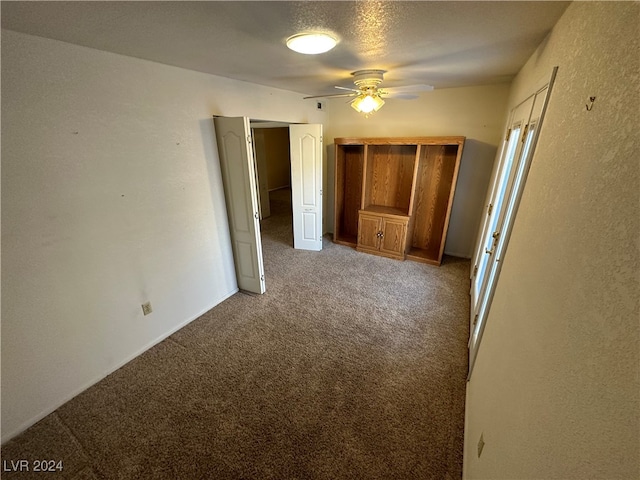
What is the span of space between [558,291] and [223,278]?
2952 mm

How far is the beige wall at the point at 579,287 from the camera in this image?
495 millimetres

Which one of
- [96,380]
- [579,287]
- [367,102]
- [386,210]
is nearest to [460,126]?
[386,210]

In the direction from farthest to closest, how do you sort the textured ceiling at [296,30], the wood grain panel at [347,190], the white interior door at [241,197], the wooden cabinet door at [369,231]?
the wood grain panel at [347,190] < the wooden cabinet door at [369,231] < the white interior door at [241,197] < the textured ceiling at [296,30]

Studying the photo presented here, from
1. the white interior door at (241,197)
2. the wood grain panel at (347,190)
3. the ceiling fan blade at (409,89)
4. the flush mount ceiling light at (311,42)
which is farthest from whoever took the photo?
the wood grain panel at (347,190)

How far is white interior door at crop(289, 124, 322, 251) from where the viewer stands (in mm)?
3719

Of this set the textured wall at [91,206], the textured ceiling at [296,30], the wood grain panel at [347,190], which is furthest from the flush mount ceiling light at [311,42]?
the wood grain panel at [347,190]

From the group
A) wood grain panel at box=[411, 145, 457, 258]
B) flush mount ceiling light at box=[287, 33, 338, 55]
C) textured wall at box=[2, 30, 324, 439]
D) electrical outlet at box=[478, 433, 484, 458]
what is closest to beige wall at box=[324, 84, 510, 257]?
wood grain panel at box=[411, 145, 457, 258]

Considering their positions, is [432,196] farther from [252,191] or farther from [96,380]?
[96,380]

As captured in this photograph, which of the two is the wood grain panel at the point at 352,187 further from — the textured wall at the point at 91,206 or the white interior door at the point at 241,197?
the textured wall at the point at 91,206

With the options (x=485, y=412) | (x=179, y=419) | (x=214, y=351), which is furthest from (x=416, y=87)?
(x=179, y=419)

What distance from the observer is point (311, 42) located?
150 cm

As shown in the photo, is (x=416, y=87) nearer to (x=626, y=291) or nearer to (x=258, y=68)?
(x=258, y=68)

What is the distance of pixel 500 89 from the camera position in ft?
10.4

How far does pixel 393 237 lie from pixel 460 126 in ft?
5.72
